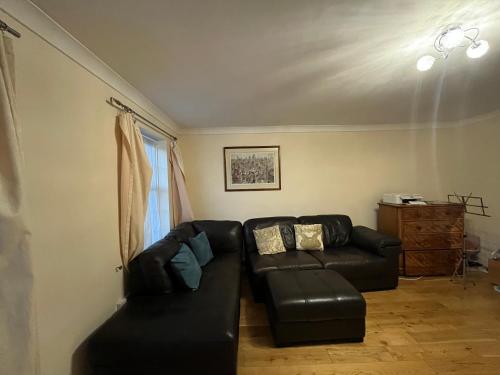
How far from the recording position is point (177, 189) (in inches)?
136

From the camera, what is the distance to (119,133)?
195 centimetres

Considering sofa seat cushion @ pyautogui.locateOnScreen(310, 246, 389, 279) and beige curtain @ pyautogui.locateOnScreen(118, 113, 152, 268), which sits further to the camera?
sofa seat cushion @ pyautogui.locateOnScreen(310, 246, 389, 279)

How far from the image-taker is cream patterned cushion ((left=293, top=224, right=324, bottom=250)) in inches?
129

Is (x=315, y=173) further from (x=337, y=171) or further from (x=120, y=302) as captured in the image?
(x=120, y=302)

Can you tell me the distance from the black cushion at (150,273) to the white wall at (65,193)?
20cm

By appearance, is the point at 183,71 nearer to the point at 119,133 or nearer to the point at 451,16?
the point at 119,133

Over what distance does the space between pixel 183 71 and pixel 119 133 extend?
742mm

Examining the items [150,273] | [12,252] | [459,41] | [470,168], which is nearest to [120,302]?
[150,273]

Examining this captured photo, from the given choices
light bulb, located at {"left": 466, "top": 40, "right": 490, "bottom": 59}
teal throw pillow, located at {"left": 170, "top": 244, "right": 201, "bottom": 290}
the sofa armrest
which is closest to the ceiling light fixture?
Answer: light bulb, located at {"left": 466, "top": 40, "right": 490, "bottom": 59}

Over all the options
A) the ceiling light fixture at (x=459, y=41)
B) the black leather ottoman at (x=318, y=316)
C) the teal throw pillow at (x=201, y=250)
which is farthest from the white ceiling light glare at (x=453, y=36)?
the teal throw pillow at (x=201, y=250)

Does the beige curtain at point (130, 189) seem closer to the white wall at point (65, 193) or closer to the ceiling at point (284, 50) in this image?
the white wall at point (65, 193)

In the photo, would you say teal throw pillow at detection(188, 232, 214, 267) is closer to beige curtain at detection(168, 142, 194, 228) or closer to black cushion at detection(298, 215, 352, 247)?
beige curtain at detection(168, 142, 194, 228)

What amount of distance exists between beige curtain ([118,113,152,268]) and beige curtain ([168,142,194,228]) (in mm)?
1193

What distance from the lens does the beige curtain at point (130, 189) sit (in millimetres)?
1922
